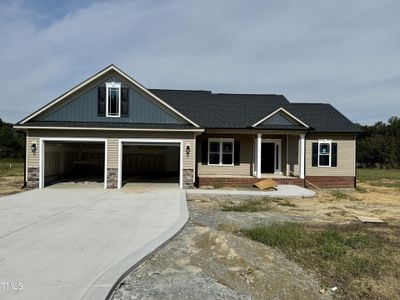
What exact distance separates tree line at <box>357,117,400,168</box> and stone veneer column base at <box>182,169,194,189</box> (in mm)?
44961

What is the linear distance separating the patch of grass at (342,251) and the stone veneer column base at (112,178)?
10.1 metres

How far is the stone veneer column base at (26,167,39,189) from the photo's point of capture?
60.3 ft

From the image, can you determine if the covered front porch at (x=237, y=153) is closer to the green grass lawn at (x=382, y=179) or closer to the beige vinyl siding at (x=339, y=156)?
the beige vinyl siding at (x=339, y=156)

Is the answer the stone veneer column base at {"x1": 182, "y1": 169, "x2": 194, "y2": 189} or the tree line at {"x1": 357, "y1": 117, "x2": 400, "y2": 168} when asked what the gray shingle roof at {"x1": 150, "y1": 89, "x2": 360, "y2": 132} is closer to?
the stone veneer column base at {"x1": 182, "y1": 169, "x2": 194, "y2": 189}

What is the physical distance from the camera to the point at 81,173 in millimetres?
26844

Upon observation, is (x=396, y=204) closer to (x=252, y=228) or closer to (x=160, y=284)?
(x=252, y=228)

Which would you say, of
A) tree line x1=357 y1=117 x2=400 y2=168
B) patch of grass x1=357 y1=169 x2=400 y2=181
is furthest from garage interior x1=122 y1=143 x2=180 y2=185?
tree line x1=357 y1=117 x2=400 y2=168

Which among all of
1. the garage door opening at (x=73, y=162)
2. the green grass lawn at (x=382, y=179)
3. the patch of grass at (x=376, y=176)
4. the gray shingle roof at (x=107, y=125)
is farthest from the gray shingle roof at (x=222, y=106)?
the patch of grass at (x=376, y=176)

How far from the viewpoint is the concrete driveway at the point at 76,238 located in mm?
5355

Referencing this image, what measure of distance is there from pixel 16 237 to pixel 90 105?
11480mm

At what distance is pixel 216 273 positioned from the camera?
6312mm

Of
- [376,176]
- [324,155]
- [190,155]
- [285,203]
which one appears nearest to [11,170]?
[190,155]

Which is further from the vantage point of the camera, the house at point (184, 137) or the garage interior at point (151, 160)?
the garage interior at point (151, 160)

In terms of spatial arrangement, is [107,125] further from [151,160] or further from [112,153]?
[151,160]
